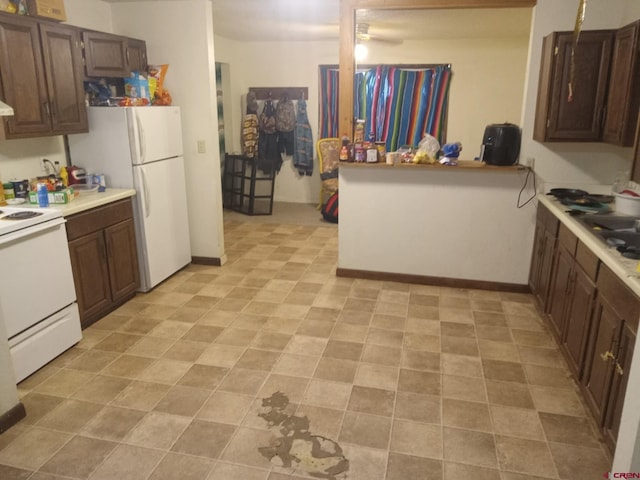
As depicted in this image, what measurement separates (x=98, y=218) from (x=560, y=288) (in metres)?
3.15

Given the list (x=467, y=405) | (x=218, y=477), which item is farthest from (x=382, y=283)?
(x=218, y=477)

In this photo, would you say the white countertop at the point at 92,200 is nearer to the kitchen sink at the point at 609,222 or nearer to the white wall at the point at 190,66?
the white wall at the point at 190,66

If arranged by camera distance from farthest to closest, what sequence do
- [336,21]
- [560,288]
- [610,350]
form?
[336,21] < [560,288] < [610,350]

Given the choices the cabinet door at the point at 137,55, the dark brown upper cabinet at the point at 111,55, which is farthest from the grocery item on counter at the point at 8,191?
the cabinet door at the point at 137,55

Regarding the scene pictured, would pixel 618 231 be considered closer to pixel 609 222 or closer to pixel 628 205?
pixel 609 222

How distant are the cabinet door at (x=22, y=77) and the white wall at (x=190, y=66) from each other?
123 cm

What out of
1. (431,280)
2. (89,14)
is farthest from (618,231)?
(89,14)

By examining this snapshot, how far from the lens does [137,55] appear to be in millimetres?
3988

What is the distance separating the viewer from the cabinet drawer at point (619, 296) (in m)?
1.89

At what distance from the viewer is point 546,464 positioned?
2.05 meters

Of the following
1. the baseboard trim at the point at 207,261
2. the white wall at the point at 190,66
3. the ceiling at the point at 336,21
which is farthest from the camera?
the baseboard trim at the point at 207,261

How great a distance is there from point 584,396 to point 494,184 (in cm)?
→ 181

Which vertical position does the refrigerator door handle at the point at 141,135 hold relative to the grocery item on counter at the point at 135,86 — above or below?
below

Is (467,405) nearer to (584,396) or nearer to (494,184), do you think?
(584,396)
